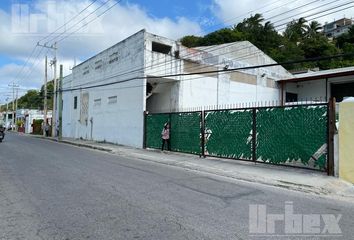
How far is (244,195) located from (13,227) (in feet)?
16.5

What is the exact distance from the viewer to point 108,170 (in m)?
12.2

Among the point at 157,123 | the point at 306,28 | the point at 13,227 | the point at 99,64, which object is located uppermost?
the point at 306,28

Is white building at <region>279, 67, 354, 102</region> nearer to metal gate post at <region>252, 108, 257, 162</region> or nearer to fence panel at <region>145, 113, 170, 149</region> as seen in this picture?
fence panel at <region>145, 113, 170, 149</region>

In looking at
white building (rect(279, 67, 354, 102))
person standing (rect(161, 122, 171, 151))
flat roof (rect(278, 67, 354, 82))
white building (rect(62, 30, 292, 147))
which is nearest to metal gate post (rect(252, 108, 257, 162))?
person standing (rect(161, 122, 171, 151))

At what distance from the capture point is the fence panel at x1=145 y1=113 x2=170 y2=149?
67.8 ft

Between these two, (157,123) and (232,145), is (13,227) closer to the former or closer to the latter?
(232,145)

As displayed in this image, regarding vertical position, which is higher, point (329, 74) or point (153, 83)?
point (329, 74)

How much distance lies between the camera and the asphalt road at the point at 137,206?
5.42m

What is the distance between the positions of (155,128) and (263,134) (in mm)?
8952

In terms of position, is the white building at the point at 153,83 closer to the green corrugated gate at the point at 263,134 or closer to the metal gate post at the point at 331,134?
the green corrugated gate at the point at 263,134

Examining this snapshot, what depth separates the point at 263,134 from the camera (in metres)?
13.8

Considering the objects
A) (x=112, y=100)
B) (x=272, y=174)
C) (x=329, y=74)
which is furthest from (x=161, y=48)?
(x=272, y=174)

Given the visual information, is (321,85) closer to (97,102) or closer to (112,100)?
(112,100)

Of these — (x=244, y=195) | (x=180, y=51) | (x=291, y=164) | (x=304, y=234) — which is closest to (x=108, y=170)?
(x=244, y=195)
